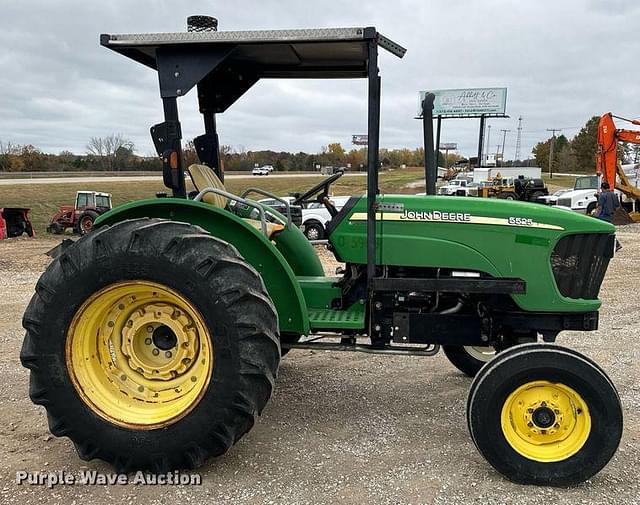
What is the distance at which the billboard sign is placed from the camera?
195ft

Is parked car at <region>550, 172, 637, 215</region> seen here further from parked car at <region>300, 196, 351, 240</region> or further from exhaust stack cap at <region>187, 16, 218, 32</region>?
exhaust stack cap at <region>187, 16, 218, 32</region>

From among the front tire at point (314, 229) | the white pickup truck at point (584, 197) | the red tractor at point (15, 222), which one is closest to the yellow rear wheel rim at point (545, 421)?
the front tire at point (314, 229)

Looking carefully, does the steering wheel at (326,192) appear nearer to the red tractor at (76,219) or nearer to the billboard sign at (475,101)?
the red tractor at (76,219)

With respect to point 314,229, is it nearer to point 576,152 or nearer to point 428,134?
point 428,134

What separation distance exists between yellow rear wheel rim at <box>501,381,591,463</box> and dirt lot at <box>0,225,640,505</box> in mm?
209

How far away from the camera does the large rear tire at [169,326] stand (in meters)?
3.02

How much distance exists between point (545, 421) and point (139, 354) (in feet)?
7.56

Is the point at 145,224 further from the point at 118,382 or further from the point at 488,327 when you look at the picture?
the point at 488,327

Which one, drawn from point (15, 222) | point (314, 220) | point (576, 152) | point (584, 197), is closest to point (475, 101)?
point (576, 152)

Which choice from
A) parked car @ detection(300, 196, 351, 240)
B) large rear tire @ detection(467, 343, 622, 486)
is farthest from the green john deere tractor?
parked car @ detection(300, 196, 351, 240)

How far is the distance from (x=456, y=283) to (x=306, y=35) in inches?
66.0

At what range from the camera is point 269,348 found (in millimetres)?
3076

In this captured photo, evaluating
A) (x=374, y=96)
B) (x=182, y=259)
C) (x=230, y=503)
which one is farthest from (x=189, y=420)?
(x=374, y=96)

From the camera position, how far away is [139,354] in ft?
11.1
